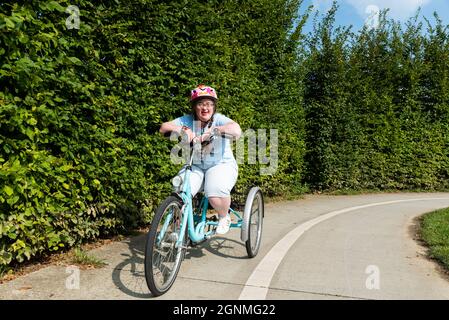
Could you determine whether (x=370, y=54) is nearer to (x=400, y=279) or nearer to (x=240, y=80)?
(x=240, y=80)

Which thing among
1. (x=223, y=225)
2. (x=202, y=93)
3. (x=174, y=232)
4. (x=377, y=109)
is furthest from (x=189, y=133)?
(x=377, y=109)

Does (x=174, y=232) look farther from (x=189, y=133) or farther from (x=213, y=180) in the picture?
(x=189, y=133)

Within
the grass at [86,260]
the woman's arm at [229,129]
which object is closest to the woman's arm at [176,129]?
the woman's arm at [229,129]

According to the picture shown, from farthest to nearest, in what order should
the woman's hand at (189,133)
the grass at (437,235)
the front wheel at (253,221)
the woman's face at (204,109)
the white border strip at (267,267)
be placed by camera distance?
the grass at (437,235)
the front wheel at (253,221)
the woman's face at (204,109)
the woman's hand at (189,133)
the white border strip at (267,267)

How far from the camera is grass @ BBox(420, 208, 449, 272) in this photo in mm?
5473

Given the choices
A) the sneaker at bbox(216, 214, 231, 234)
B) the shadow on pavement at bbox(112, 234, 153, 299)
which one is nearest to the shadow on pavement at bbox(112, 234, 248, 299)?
the shadow on pavement at bbox(112, 234, 153, 299)

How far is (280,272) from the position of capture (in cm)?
461

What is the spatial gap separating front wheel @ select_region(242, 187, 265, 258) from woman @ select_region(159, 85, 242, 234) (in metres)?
0.30

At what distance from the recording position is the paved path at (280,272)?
3.81 m

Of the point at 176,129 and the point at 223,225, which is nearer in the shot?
the point at 176,129

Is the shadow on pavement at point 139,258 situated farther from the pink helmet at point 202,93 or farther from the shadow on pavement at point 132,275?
the pink helmet at point 202,93

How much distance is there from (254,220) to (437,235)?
3284mm

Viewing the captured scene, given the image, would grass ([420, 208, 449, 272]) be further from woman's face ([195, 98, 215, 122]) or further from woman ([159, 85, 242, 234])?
woman's face ([195, 98, 215, 122])

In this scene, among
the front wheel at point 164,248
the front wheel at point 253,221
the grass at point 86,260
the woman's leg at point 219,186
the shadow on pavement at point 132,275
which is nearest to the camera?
the front wheel at point 164,248
